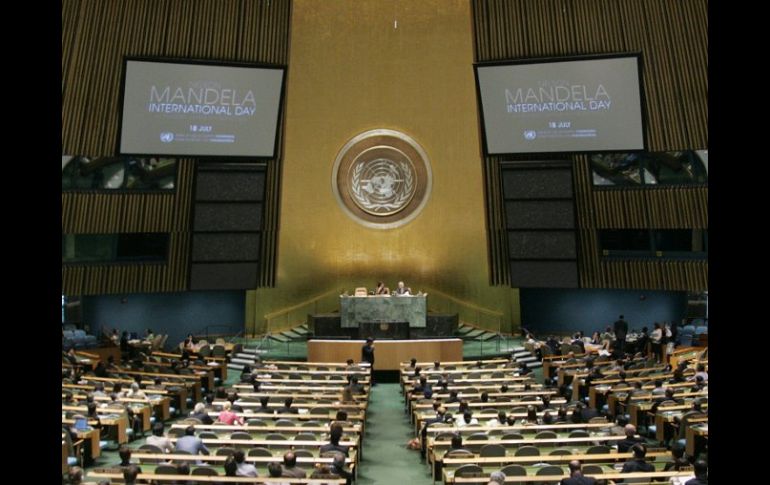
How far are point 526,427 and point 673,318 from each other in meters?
14.3

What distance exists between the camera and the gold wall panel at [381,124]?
78.3ft

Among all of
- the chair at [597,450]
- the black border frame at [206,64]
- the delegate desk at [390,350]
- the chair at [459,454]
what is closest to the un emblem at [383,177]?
the black border frame at [206,64]

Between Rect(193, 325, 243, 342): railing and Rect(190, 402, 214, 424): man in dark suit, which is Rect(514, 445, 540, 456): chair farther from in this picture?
Rect(193, 325, 243, 342): railing

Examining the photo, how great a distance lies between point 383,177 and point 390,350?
6837mm

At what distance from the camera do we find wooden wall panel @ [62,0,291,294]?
19.9 metres

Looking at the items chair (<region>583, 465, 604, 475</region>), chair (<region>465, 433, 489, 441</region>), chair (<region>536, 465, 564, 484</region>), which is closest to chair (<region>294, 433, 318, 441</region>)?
chair (<region>465, 433, 489, 441</region>)

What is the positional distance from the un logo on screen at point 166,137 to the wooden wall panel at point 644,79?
811cm

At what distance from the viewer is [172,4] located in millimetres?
20531

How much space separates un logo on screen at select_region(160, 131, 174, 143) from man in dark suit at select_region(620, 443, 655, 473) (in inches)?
559

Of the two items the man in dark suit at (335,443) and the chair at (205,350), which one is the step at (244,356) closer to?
the chair at (205,350)

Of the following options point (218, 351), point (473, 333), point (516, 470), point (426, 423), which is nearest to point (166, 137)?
point (218, 351)

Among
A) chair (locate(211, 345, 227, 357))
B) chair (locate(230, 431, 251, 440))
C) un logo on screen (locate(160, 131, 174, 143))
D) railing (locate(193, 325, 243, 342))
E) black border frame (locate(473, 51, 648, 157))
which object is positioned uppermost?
black border frame (locate(473, 51, 648, 157))
